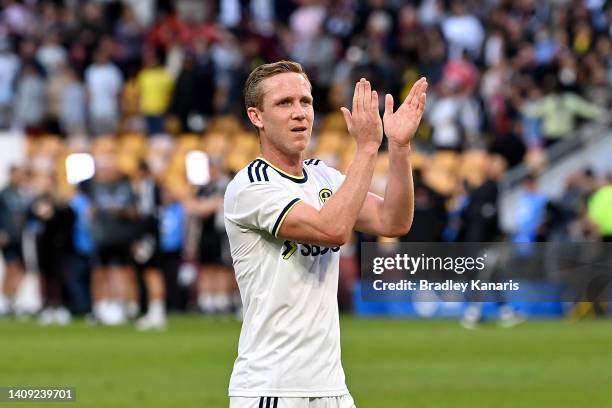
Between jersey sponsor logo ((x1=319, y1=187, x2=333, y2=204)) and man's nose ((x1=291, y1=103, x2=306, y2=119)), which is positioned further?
jersey sponsor logo ((x1=319, y1=187, x2=333, y2=204))

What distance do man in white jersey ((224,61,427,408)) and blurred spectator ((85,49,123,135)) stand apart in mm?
20995

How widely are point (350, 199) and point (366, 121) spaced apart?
0.35m

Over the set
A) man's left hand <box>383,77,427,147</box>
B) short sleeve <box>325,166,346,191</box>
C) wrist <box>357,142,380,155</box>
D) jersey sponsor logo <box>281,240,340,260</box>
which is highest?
man's left hand <box>383,77,427,147</box>

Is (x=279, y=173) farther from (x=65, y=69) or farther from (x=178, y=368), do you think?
(x=65, y=69)

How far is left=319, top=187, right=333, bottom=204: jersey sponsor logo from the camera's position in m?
6.75

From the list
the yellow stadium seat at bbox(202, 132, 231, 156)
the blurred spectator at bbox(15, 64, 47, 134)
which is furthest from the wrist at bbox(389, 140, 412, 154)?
the blurred spectator at bbox(15, 64, 47, 134)

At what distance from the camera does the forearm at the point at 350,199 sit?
6.29m

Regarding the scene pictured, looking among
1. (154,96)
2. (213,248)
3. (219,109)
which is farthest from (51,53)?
(213,248)

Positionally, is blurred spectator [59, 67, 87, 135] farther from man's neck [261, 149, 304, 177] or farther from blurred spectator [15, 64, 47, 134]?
man's neck [261, 149, 304, 177]

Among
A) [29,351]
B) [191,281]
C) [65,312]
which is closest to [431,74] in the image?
[191,281]

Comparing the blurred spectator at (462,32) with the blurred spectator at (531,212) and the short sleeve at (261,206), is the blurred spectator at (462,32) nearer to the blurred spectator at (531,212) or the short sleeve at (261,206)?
the blurred spectator at (531,212)

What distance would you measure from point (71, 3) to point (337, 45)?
5.78 meters

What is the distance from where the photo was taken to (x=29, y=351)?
18141 mm

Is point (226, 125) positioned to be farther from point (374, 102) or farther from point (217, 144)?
point (374, 102)
